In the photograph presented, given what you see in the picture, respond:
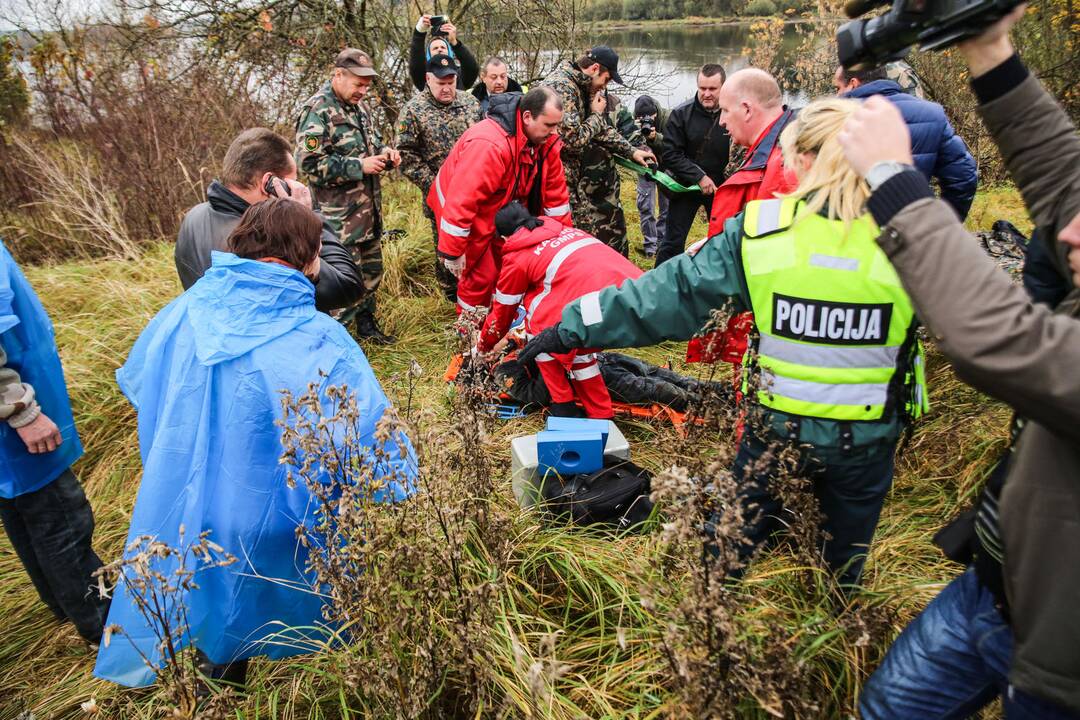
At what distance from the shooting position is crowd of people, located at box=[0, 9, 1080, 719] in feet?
3.70

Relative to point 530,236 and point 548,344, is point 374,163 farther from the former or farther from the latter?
point 548,344

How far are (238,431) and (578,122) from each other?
14.8 ft

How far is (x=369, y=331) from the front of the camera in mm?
5277

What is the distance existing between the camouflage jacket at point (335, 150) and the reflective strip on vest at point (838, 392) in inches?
150

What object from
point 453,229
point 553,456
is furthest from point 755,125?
point 553,456

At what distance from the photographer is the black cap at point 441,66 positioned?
17.4ft

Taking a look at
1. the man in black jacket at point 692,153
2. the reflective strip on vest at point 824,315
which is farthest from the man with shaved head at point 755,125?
the man in black jacket at point 692,153

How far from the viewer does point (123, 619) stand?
6.42ft

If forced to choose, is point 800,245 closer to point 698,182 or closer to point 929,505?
point 929,505

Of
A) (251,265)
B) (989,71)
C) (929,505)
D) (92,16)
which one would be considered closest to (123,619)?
(251,265)

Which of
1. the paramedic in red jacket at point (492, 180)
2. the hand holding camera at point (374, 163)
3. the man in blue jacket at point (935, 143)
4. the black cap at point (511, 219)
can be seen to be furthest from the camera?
the hand holding camera at point (374, 163)

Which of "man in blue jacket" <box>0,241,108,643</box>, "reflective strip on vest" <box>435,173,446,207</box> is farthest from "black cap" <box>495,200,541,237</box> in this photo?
"man in blue jacket" <box>0,241,108,643</box>

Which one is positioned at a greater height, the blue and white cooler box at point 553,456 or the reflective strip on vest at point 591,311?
the reflective strip on vest at point 591,311

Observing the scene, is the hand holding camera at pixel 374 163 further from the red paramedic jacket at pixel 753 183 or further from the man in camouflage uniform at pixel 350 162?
the red paramedic jacket at pixel 753 183
